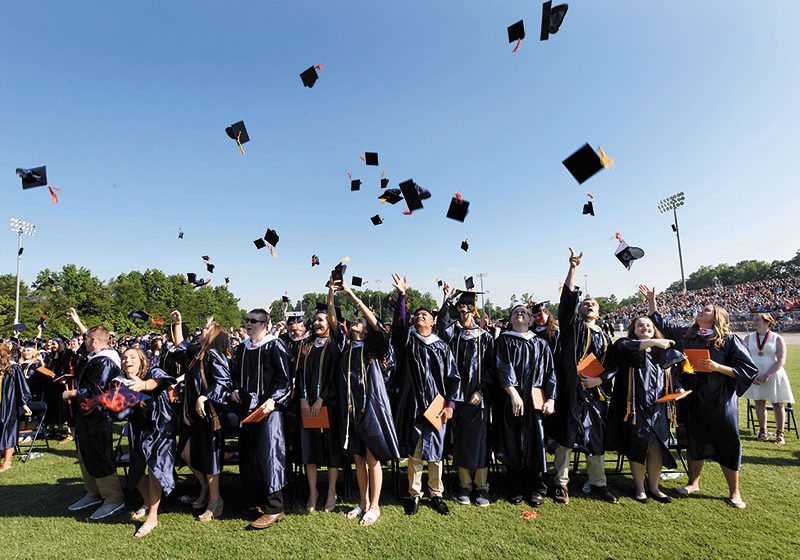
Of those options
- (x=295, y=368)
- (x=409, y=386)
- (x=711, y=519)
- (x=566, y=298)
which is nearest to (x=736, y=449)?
(x=711, y=519)

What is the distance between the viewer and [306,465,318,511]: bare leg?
4463 mm

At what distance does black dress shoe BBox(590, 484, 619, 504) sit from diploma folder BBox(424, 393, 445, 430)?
2.07 metres

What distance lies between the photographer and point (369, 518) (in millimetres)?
4121

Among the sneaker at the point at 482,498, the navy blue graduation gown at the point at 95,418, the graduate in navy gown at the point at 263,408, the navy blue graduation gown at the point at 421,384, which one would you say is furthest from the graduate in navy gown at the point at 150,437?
the sneaker at the point at 482,498

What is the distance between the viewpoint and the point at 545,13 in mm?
5273

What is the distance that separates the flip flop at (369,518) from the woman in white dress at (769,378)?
6.55 metres

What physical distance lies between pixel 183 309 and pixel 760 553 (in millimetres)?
66104

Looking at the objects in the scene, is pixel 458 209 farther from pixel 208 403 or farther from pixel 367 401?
pixel 208 403

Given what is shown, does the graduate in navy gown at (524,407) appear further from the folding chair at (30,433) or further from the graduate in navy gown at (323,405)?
the folding chair at (30,433)

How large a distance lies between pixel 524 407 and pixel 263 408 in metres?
2.84

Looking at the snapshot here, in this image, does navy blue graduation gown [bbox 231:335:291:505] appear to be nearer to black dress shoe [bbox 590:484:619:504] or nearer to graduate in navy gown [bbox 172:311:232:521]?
graduate in navy gown [bbox 172:311:232:521]

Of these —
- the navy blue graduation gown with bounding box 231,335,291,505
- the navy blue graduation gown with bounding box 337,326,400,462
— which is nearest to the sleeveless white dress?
the navy blue graduation gown with bounding box 337,326,400,462

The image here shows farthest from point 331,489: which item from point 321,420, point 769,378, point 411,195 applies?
point 769,378

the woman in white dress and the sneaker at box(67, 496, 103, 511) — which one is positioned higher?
the woman in white dress
